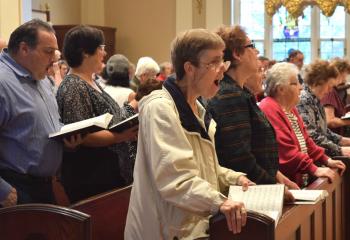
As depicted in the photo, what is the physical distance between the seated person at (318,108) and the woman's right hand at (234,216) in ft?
9.39

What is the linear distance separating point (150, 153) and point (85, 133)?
663 mm

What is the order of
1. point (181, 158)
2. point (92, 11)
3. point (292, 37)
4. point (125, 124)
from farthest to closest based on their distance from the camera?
point (292, 37)
point (92, 11)
point (125, 124)
point (181, 158)

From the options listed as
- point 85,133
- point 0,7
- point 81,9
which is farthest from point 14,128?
point 81,9

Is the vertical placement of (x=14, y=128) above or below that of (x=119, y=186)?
above

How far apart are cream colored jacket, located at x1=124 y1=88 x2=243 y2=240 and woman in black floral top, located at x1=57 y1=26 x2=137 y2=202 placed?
0.79 metres

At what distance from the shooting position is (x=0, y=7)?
6.12 m

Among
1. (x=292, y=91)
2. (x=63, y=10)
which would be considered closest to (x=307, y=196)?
(x=292, y=91)

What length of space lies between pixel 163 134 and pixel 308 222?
1.06 metres

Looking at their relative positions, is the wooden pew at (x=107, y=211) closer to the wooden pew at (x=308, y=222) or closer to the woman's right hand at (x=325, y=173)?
the wooden pew at (x=308, y=222)

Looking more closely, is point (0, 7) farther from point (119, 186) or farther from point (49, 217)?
point (49, 217)

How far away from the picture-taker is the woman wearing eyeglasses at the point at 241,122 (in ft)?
9.47

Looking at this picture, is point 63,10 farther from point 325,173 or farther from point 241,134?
point 241,134

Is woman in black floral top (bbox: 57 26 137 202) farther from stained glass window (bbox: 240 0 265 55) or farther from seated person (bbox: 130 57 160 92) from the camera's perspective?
stained glass window (bbox: 240 0 265 55)

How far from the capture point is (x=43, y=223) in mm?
2135
